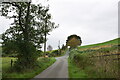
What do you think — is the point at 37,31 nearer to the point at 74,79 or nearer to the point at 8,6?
the point at 8,6

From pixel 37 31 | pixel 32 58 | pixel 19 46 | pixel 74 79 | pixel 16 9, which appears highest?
pixel 16 9

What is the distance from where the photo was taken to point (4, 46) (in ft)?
63.2

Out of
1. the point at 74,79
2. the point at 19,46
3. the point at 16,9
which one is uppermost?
the point at 16,9

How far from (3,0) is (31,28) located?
562 cm

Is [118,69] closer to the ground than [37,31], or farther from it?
closer to the ground

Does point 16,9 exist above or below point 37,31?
above

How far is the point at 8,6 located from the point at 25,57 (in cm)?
842

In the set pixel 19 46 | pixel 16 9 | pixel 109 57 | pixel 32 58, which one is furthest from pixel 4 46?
pixel 109 57

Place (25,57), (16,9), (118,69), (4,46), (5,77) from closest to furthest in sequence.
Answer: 1. (118,69)
2. (5,77)
3. (4,46)
4. (25,57)
5. (16,9)

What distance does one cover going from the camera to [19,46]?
19984 millimetres

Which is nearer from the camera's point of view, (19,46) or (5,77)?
(5,77)

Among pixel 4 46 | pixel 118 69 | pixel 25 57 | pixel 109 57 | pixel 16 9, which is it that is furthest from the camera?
pixel 16 9

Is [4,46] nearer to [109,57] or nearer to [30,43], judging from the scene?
[30,43]

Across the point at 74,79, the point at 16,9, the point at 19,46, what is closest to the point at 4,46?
the point at 19,46
